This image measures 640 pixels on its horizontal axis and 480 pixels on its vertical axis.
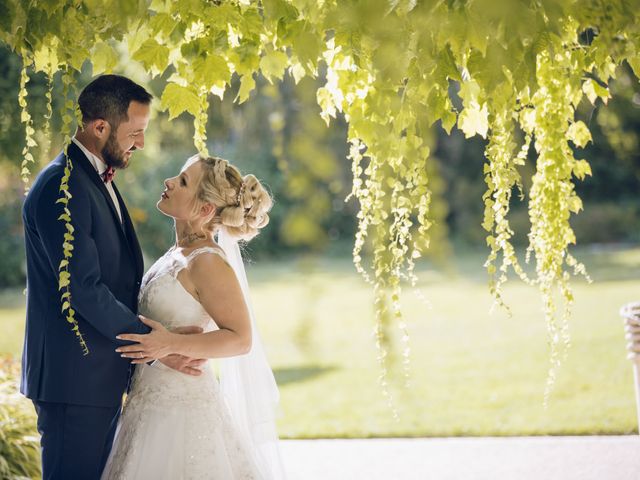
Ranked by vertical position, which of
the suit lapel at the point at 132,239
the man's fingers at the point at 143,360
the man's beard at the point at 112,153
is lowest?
the man's fingers at the point at 143,360

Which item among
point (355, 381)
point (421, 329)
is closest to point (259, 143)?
point (355, 381)

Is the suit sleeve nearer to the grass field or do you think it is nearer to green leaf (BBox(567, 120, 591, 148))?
the grass field

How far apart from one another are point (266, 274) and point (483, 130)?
13.2 meters

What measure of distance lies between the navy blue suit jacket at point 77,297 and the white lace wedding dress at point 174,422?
3.9 inches

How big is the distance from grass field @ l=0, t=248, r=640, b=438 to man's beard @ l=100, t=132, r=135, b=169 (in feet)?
2.57

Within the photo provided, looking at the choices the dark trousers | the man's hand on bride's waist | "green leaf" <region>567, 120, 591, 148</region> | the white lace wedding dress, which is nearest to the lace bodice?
the white lace wedding dress

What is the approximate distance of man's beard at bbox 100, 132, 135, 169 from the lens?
2912 mm

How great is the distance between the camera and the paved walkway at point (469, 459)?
4.33 metres

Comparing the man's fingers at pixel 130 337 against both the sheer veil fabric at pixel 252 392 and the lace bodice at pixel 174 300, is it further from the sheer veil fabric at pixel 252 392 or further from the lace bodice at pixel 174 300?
the sheer veil fabric at pixel 252 392

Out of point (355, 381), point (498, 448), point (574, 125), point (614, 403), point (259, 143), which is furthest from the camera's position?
point (355, 381)

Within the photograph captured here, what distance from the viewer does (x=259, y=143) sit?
60.8 inches

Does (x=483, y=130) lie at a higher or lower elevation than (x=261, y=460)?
higher

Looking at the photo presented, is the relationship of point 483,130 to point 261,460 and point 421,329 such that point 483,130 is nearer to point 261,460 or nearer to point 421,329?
point 261,460

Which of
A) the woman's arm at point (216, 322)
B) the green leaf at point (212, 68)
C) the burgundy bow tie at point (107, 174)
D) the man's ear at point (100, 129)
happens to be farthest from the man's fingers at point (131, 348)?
the green leaf at point (212, 68)
